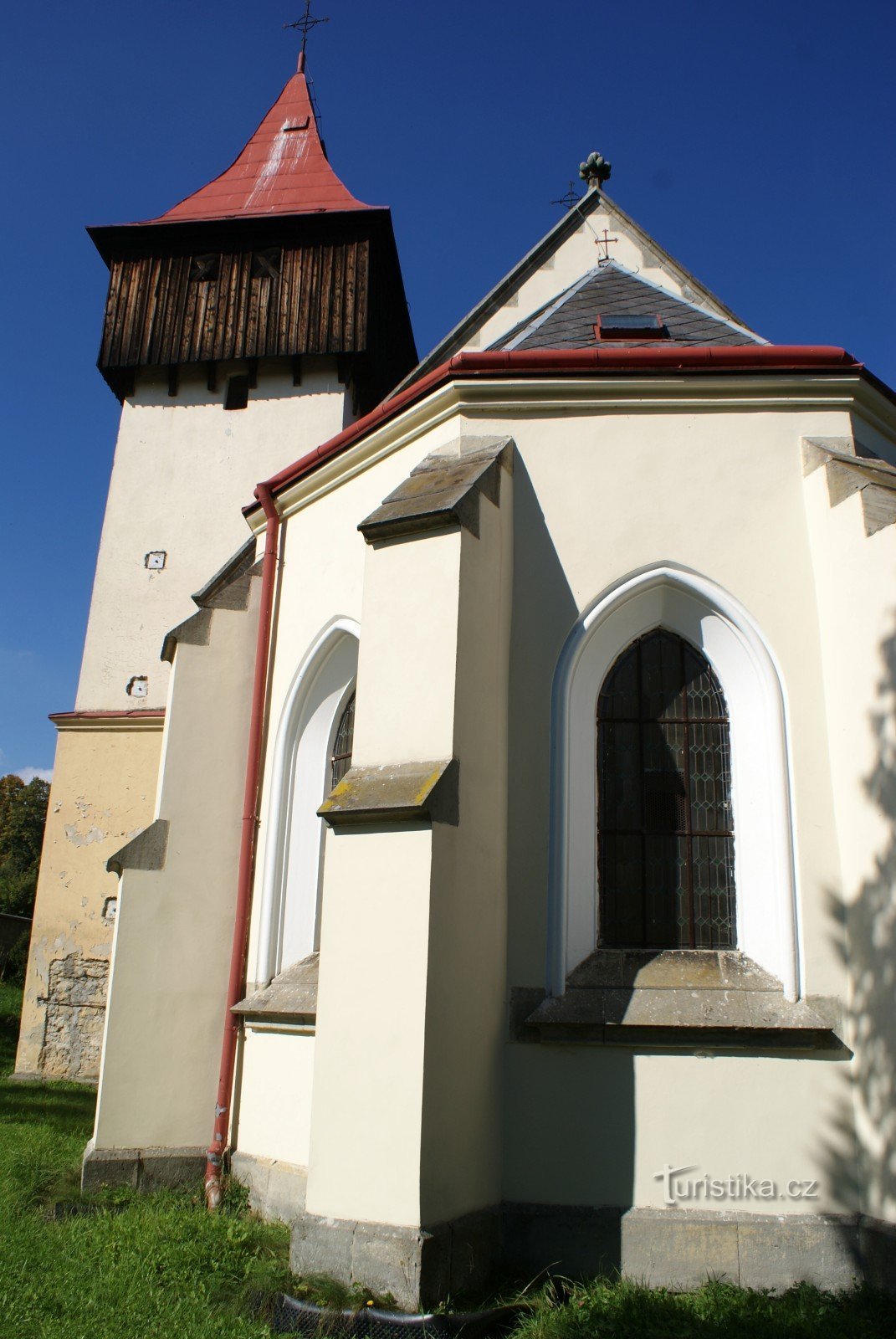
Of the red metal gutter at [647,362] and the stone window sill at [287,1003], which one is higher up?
the red metal gutter at [647,362]

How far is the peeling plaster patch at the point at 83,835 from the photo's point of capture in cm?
1424

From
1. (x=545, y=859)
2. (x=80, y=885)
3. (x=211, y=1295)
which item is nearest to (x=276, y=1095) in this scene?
(x=211, y=1295)

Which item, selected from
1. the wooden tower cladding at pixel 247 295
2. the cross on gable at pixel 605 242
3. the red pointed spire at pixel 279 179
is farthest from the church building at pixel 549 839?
the red pointed spire at pixel 279 179

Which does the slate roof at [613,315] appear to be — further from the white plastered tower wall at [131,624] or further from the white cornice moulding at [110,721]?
the white cornice moulding at [110,721]

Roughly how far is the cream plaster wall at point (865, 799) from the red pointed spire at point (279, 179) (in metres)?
12.9

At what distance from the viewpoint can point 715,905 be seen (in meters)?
6.18

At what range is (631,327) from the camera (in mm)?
8172

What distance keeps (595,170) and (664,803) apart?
29.3 feet

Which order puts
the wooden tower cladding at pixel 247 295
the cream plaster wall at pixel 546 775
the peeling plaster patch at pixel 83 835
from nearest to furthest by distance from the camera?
the cream plaster wall at pixel 546 775 < the peeling plaster patch at pixel 83 835 < the wooden tower cladding at pixel 247 295

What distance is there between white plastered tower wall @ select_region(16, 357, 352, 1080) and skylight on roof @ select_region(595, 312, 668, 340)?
779 cm

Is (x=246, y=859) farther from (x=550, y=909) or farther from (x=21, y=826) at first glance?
(x=21, y=826)

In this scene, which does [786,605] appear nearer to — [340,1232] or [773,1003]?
[773,1003]

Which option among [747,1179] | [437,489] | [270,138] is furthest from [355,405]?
[747,1179]

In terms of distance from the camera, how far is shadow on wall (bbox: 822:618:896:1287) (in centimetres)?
521
